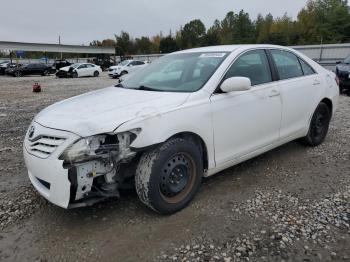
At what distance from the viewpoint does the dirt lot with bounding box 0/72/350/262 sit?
275 centimetres

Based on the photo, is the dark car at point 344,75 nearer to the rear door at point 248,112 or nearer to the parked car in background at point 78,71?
the rear door at point 248,112

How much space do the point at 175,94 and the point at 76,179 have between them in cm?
130

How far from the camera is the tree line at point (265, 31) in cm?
6209

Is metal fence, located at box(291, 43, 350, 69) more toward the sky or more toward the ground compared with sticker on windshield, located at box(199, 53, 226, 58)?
more toward the sky

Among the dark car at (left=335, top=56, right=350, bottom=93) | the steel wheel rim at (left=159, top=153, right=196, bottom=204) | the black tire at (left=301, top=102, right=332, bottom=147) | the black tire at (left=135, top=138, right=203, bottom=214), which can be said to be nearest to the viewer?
the black tire at (left=135, top=138, right=203, bottom=214)

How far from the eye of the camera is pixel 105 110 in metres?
3.12

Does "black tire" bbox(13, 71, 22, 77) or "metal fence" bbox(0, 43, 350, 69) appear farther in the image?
"black tire" bbox(13, 71, 22, 77)

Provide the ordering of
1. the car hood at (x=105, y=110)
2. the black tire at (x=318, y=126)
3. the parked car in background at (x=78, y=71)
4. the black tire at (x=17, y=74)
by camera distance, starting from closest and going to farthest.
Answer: the car hood at (x=105, y=110) → the black tire at (x=318, y=126) → the parked car in background at (x=78, y=71) → the black tire at (x=17, y=74)

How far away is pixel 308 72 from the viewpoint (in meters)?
4.95

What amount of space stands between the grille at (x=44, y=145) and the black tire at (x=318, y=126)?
3730 millimetres

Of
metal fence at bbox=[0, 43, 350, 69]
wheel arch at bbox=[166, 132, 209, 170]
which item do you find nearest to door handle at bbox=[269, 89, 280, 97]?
wheel arch at bbox=[166, 132, 209, 170]

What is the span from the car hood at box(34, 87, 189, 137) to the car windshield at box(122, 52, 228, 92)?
0.23 meters

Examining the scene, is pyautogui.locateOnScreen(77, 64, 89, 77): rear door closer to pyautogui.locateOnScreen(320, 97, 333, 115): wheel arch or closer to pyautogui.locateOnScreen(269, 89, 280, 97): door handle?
pyautogui.locateOnScreen(320, 97, 333, 115): wheel arch

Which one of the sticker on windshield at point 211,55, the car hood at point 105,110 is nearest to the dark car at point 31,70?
the car hood at point 105,110
